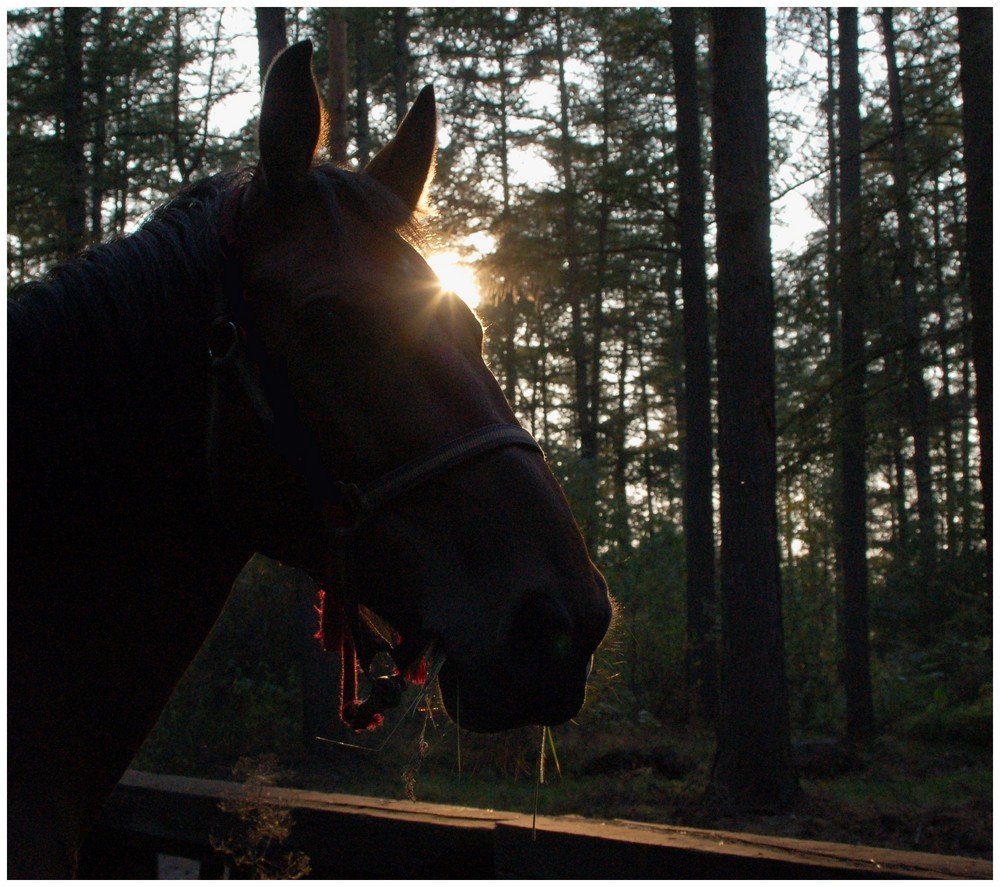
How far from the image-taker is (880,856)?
3.19 meters

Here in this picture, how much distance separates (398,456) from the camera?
1596mm

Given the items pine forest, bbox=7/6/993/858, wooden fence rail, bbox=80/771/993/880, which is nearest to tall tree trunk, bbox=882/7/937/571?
pine forest, bbox=7/6/993/858

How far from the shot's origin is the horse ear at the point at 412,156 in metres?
2.07

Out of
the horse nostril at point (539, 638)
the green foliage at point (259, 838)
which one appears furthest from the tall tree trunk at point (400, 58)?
the horse nostril at point (539, 638)

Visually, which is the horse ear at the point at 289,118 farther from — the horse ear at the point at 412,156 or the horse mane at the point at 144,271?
the horse ear at the point at 412,156

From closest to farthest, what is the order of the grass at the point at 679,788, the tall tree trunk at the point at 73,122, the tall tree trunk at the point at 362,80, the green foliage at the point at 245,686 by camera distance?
the grass at the point at 679,788
the green foliage at the point at 245,686
the tall tree trunk at the point at 362,80
the tall tree trunk at the point at 73,122

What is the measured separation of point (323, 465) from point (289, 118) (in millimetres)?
682

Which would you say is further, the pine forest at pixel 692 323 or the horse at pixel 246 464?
the pine forest at pixel 692 323

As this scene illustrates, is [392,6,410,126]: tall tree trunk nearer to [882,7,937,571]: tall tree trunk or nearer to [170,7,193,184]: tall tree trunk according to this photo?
Result: [170,7,193,184]: tall tree trunk

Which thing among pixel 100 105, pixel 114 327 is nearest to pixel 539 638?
pixel 114 327

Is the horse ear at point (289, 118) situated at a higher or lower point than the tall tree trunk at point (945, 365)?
lower

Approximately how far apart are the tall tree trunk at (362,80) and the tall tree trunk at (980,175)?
7.65 metres

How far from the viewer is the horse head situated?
1452 mm

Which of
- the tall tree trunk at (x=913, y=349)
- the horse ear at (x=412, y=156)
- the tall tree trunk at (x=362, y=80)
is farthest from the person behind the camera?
the tall tree trunk at (x=913, y=349)
